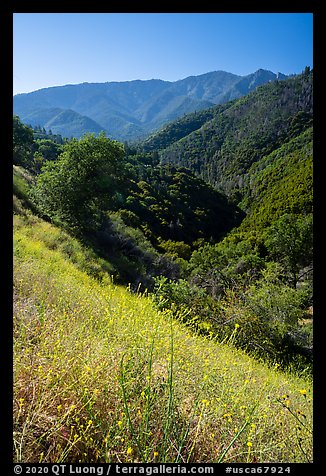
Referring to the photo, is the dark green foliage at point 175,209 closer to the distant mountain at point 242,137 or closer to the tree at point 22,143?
the tree at point 22,143

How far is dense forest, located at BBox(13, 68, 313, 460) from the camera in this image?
30.3 ft

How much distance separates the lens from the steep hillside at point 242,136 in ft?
A: 297

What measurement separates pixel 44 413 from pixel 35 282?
2.49 m

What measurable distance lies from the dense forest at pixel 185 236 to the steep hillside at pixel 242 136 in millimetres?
14319

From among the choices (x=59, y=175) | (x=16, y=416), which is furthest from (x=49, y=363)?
(x=59, y=175)

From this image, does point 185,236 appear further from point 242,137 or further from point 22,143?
point 242,137

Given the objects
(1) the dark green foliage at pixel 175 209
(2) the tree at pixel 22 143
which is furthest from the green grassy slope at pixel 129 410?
(2) the tree at pixel 22 143

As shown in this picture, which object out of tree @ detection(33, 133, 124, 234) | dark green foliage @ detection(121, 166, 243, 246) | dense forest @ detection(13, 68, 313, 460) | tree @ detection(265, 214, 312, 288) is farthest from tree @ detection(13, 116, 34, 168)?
tree @ detection(265, 214, 312, 288)

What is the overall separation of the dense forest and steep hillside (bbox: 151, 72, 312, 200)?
14.3 m

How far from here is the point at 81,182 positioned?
49.0ft

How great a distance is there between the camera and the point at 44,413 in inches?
64.1

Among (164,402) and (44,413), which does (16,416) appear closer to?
(44,413)

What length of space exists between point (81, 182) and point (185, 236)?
2609 cm

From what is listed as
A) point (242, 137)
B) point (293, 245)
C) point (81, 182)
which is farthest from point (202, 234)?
point (242, 137)
